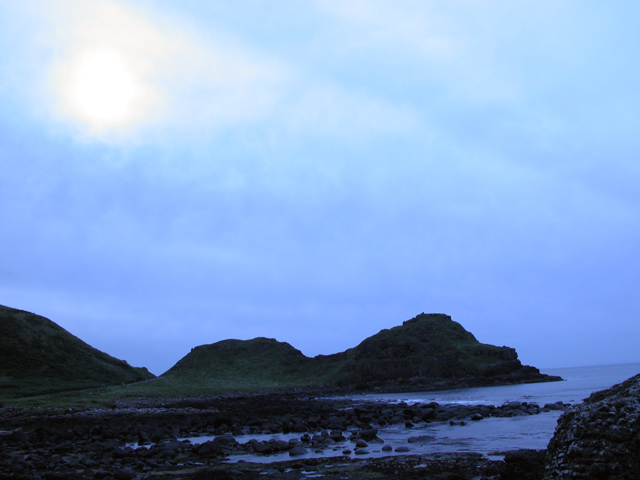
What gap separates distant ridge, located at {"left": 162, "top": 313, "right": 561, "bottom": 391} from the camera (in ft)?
376

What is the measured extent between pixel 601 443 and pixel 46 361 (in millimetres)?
110563

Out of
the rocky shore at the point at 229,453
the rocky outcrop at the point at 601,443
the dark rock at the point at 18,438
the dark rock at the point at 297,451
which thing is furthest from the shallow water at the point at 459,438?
the rocky outcrop at the point at 601,443

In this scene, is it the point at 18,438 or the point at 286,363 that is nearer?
the point at 18,438

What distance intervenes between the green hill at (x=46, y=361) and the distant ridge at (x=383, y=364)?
782 inches

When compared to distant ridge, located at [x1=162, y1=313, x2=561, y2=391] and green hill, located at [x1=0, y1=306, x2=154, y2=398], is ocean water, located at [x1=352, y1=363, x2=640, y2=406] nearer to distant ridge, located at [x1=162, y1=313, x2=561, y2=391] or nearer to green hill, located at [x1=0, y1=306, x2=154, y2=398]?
distant ridge, located at [x1=162, y1=313, x2=561, y2=391]

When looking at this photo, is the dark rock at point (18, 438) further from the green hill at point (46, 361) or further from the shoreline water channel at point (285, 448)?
the green hill at point (46, 361)

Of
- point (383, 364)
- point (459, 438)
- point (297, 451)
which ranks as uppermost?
point (383, 364)

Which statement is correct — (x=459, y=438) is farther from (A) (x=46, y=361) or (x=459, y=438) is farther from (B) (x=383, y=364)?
(B) (x=383, y=364)

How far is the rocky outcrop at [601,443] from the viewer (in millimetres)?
7457

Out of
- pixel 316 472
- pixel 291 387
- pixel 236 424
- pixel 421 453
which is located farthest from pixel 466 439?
pixel 291 387

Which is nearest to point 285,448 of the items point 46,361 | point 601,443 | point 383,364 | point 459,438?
point 459,438

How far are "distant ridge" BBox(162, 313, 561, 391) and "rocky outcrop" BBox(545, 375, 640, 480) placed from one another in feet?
345

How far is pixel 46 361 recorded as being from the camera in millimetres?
97062

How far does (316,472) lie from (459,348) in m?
117
